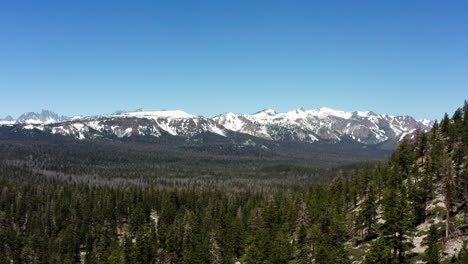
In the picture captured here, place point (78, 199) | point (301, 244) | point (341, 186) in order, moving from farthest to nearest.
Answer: point (78, 199) < point (341, 186) < point (301, 244)

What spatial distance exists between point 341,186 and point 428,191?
47773 millimetres

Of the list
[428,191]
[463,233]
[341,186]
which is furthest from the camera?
[341,186]

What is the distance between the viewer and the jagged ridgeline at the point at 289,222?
191 ft

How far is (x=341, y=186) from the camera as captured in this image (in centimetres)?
12000

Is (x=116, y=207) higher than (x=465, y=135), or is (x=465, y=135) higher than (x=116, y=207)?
(x=465, y=135)

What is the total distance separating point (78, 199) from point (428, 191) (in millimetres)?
134097

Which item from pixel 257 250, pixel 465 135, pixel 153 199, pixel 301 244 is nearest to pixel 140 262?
pixel 257 250

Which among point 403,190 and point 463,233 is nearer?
point 463,233

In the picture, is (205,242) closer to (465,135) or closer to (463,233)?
(463,233)

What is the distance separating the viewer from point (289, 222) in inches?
4124

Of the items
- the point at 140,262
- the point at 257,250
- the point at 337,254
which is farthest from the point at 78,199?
the point at 337,254

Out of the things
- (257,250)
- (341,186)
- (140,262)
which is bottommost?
(140,262)

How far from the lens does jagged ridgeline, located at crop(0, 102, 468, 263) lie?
58188mm

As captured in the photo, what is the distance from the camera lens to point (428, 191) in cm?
7288
